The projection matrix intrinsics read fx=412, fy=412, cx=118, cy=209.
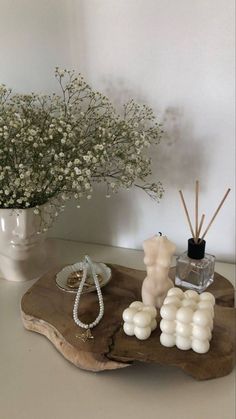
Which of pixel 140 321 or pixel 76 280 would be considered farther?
pixel 76 280

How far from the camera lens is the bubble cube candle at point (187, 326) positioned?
0.60 meters

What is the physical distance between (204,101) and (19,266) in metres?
0.54

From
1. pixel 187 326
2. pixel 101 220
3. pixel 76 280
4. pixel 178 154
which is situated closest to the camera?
pixel 187 326

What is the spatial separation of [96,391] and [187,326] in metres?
0.17

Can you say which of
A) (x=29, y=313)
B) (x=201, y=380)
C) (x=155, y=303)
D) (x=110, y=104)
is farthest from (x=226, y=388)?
(x=110, y=104)

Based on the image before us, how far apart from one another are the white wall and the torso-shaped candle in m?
0.29

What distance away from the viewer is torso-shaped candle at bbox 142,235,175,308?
0.71m

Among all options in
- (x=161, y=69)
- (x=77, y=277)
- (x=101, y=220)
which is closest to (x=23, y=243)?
(x=77, y=277)

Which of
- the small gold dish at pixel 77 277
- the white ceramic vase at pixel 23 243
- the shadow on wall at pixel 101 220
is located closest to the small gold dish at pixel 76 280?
the small gold dish at pixel 77 277

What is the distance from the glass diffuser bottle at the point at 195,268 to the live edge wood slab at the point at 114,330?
2 cm

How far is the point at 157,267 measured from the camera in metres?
0.72

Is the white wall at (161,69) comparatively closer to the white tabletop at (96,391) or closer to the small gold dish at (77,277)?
the small gold dish at (77,277)

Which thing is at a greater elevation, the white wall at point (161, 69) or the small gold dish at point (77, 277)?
the white wall at point (161, 69)

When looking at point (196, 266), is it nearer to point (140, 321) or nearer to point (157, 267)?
point (157, 267)
